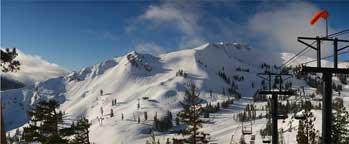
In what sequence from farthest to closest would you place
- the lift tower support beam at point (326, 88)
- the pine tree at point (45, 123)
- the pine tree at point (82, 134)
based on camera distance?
the pine tree at point (82, 134), the pine tree at point (45, 123), the lift tower support beam at point (326, 88)

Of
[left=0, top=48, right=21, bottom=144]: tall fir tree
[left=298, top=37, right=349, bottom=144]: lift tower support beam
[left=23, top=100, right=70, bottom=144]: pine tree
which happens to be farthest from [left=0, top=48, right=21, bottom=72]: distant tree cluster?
[left=298, top=37, right=349, bottom=144]: lift tower support beam

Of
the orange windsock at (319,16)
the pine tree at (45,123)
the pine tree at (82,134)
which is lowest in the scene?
the pine tree at (82,134)

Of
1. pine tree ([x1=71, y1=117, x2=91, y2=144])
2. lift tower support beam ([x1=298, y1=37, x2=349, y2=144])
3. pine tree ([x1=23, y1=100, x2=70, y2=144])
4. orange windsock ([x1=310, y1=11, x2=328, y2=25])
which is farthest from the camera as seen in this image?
pine tree ([x1=71, y1=117, x2=91, y2=144])

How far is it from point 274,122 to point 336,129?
28631mm

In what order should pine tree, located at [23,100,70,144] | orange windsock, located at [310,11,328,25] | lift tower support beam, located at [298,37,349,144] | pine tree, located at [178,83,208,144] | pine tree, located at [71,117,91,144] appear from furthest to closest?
pine tree, located at [71,117,91,144], pine tree, located at [178,83,208,144], pine tree, located at [23,100,70,144], lift tower support beam, located at [298,37,349,144], orange windsock, located at [310,11,328,25]

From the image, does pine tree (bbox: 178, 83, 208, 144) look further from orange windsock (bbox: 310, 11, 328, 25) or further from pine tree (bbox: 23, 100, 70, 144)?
orange windsock (bbox: 310, 11, 328, 25)

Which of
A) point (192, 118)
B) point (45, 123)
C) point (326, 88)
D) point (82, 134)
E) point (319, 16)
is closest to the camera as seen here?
point (319, 16)

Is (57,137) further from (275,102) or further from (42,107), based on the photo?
(275,102)

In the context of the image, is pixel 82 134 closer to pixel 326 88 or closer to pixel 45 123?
pixel 45 123

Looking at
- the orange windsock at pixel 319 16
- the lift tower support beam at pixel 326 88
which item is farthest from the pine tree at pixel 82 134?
the orange windsock at pixel 319 16

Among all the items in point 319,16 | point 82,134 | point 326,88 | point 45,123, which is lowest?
Answer: point 82,134

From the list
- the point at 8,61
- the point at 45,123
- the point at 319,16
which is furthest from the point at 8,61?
the point at 319,16

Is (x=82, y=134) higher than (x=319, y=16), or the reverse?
(x=319, y=16)

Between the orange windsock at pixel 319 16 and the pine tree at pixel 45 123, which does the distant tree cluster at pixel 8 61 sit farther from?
the orange windsock at pixel 319 16
